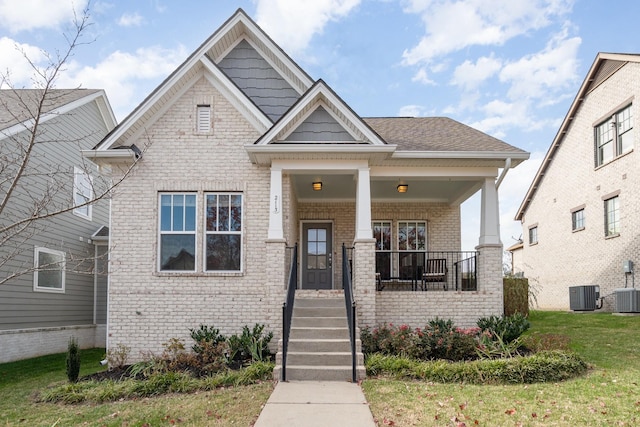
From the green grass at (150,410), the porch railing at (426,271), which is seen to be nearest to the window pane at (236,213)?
the porch railing at (426,271)

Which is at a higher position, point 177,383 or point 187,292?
point 187,292

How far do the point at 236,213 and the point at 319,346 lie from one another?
3552mm

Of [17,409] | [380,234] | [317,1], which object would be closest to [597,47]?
[380,234]

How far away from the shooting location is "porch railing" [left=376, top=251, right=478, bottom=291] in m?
12.2

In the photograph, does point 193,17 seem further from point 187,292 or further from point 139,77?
point 187,292

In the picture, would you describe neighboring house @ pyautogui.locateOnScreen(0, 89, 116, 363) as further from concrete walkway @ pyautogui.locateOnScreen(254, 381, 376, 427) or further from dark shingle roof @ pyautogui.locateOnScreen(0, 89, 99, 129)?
concrete walkway @ pyautogui.locateOnScreen(254, 381, 376, 427)

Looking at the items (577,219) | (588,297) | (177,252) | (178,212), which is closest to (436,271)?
(177,252)

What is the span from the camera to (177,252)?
11.0 metres

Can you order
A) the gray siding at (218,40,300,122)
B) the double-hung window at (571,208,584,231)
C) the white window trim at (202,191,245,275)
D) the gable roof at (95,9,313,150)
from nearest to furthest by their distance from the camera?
the gable roof at (95,9,313,150) < the white window trim at (202,191,245,275) < the gray siding at (218,40,300,122) < the double-hung window at (571,208,584,231)

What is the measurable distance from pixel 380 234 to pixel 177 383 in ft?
26.0

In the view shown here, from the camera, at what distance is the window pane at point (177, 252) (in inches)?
430

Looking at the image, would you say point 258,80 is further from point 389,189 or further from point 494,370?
point 494,370

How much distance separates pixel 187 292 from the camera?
10.7 meters

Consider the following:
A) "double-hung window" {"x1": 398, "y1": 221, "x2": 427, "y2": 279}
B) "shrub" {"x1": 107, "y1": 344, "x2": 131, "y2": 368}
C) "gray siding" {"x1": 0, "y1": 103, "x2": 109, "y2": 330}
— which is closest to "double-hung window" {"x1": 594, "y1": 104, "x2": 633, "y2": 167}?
"double-hung window" {"x1": 398, "y1": 221, "x2": 427, "y2": 279}
